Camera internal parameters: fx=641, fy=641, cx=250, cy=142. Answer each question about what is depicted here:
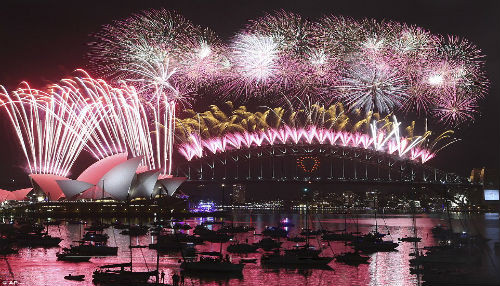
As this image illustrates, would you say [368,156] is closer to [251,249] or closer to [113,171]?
[113,171]

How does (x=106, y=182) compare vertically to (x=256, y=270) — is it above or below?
above

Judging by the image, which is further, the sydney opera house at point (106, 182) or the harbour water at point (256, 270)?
the sydney opera house at point (106, 182)

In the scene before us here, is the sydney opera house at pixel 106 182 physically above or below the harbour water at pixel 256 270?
above

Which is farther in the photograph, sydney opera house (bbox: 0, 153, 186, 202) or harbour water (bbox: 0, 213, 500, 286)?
sydney opera house (bbox: 0, 153, 186, 202)

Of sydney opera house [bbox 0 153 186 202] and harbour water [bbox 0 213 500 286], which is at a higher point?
sydney opera house [bbox 0 153 186 202]

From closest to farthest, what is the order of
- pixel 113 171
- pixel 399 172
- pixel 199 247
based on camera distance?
pixel 199 247 → pixel 113 171 → pixel 399 172

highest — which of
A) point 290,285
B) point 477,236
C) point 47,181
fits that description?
point 47,181

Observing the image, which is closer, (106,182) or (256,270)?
(256,270)

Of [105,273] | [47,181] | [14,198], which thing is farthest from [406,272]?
[14,198]
